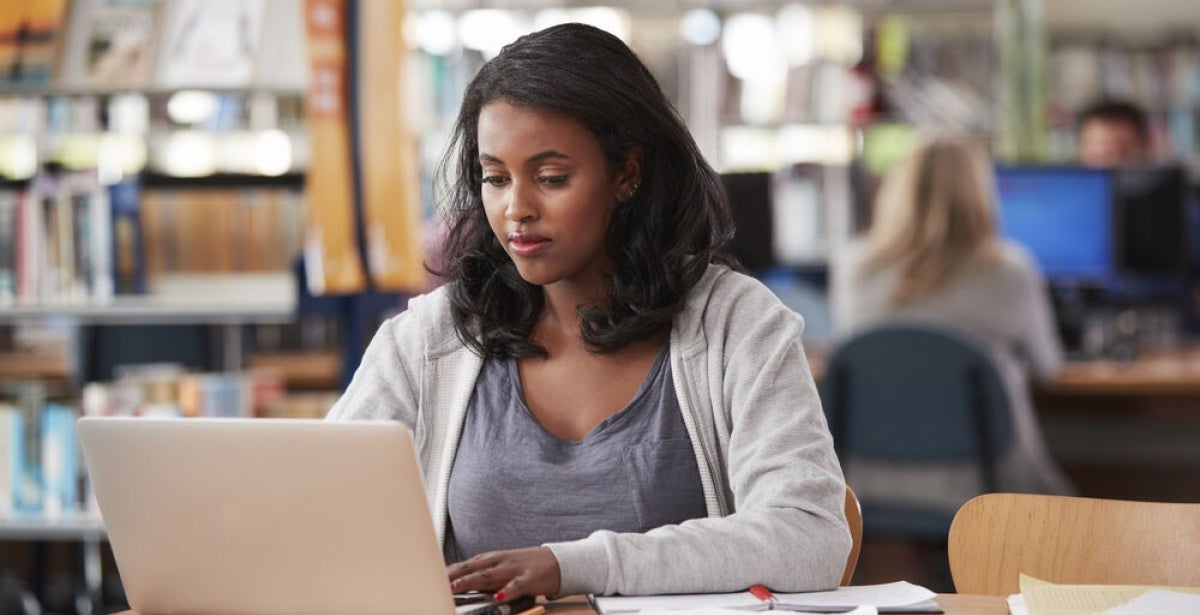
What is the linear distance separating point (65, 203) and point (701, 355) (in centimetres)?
199

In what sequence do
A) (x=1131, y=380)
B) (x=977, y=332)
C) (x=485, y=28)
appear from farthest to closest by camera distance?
(x=485, y=28) → (x=1131, y=380) → (x=977, y=332)

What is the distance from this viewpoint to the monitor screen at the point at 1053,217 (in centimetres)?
418

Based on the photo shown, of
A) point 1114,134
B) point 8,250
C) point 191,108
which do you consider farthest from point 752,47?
point 8,250

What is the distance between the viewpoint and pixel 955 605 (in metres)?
1.30

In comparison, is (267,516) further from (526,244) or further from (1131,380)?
(1131,380)

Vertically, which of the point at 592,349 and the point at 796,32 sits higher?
the point at 796,32

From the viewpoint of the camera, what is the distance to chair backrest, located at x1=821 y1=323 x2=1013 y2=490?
317cm

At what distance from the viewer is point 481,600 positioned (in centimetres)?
127

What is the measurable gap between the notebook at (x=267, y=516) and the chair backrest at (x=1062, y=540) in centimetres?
53

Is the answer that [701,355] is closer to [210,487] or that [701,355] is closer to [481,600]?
[481,600]

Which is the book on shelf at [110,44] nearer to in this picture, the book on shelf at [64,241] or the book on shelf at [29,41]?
the book on shelf at [29,41]

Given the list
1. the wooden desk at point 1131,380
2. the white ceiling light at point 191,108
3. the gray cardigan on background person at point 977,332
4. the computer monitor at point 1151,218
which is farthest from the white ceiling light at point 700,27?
the white ceiling light at point 191,108

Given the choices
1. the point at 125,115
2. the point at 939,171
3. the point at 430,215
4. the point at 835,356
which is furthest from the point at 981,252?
the point at 430,215

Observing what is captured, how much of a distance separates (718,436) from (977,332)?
207cm
